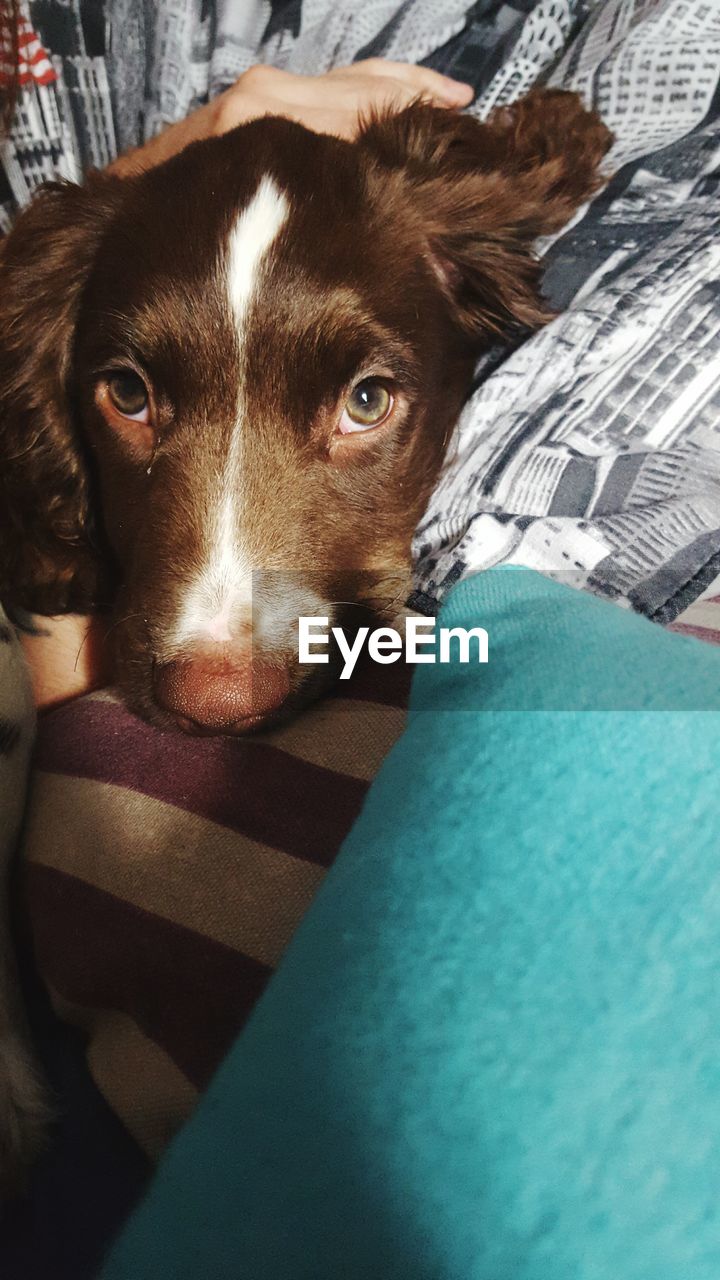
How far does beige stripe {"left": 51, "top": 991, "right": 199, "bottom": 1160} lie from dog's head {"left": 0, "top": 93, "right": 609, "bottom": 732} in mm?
347

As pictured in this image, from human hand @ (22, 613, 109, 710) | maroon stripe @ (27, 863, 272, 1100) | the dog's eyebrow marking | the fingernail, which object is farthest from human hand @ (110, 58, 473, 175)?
maroon stripe @ (27, 863, 272, 1100)

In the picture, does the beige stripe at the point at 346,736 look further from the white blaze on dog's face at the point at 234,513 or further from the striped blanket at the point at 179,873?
the white blaze on dog's face at the point at 234,513

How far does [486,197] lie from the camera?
5.38 ft

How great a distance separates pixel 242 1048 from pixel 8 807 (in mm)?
602

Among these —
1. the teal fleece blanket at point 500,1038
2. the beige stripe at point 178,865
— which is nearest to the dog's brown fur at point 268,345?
the beige stripe at point 178,865

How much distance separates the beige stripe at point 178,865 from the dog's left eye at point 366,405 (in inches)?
26.3

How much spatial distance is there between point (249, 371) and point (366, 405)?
0.20m

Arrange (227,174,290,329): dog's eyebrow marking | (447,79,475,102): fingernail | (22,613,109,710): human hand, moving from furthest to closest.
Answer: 1. (447,79,475,102): fingernail
2. (22,613,109,710): human hand
3. (227,174,290,329): dog's eyebrow marking

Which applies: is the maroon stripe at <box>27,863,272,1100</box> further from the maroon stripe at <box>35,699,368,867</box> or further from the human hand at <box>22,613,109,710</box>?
the human hand at <box>22,613,109,710</box>

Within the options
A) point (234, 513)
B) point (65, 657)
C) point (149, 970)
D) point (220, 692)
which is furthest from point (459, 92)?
point (149, 970)

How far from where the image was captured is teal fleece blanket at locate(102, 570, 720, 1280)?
0.48m

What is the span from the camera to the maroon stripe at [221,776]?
961mm

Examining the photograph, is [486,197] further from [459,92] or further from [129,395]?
[129,395]

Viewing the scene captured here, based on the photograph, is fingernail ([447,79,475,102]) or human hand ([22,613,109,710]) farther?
fingernail ([447,79,475,102])
